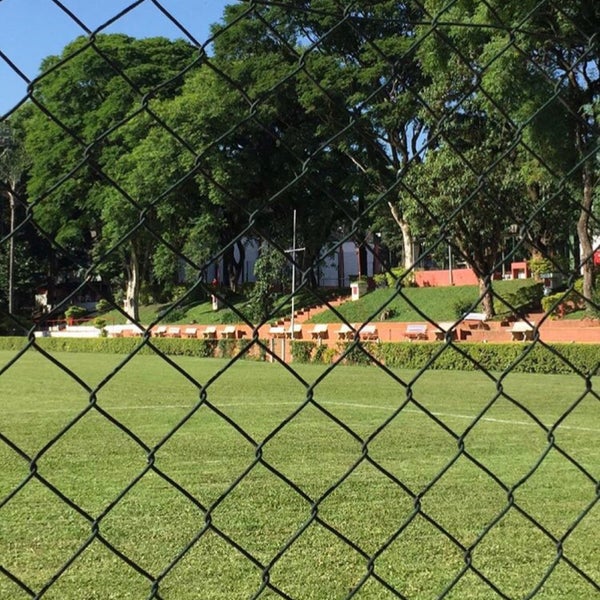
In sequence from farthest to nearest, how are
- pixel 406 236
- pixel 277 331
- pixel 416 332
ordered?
1. pixel 406 236
2. pixel 277 331
3. pixel 416 332

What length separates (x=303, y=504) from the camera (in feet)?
15.9

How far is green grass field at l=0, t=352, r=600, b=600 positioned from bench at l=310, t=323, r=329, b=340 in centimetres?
1535

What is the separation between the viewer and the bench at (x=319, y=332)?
25.4 m

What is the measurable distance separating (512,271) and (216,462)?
1024 inches

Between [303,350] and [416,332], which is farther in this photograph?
[416,332]

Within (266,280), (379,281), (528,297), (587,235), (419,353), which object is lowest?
(419,353)

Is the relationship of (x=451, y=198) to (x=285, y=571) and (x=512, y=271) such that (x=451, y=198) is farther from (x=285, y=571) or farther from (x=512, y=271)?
(x=285, y=571)

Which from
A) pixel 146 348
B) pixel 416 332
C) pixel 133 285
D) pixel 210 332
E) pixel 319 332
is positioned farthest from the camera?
pixel 133 285

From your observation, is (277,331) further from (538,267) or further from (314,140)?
(314,140)

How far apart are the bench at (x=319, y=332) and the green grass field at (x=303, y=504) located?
1535 cm

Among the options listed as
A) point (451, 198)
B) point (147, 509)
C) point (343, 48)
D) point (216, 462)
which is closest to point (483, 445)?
point (216, 462)

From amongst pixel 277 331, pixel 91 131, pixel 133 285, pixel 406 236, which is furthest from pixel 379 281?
pixel 91 131

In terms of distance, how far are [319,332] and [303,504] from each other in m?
20.8

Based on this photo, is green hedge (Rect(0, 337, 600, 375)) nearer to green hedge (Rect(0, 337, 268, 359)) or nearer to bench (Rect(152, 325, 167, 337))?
green hedge (Rect(0, 337, 268, 359))
